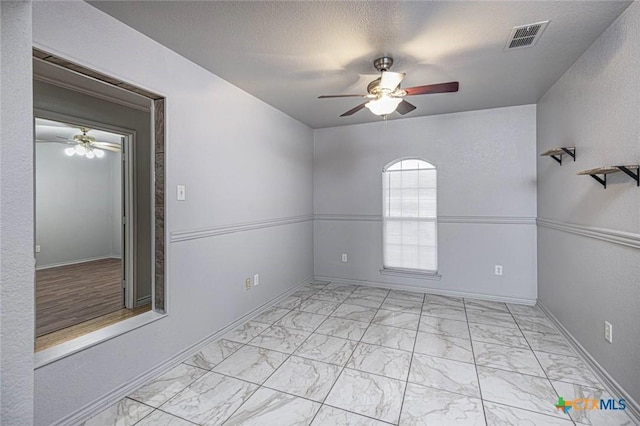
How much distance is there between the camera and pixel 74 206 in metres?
5.98

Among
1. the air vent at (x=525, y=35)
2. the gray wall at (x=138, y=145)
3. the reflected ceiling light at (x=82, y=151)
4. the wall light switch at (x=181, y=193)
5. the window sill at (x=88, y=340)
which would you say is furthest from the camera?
the reflected ceiling light at (x=82, y=151)

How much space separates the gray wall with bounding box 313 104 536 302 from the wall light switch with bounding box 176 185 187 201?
8.33 ft

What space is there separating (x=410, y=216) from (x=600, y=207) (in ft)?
7.13

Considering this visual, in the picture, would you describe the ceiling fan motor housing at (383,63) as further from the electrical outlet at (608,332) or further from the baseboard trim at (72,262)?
the baseboard trim at (72,262)

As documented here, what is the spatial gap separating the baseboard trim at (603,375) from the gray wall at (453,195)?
3.44ft

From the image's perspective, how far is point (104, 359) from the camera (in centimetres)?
183

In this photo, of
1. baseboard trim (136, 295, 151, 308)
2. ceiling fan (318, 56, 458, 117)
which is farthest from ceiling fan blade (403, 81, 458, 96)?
baseboard trim (136, 295, 151, 308)

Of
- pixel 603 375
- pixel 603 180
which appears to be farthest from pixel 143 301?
pixel 603 180

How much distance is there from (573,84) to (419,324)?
2.62 meters

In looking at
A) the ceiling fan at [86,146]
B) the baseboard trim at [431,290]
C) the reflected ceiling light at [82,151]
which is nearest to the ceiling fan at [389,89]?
the baseboard trim at [431,290]

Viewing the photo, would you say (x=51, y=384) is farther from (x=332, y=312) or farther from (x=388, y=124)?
(x=388, y=124)

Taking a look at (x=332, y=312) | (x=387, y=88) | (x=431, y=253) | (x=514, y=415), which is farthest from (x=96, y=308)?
(x=431, y=253)

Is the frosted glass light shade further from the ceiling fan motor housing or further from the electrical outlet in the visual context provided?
the electrical outlet

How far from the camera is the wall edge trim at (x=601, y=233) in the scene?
1.75 m
